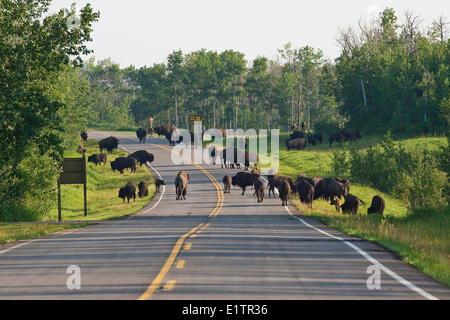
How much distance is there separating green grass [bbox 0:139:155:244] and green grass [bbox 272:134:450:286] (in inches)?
464

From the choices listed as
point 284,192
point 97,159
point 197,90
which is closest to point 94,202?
point 284,192

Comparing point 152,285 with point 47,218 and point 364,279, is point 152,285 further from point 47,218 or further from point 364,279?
point 47,218

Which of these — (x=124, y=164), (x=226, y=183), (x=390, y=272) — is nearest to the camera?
(x=390, y=272)

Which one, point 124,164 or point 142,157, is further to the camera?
point 142,157

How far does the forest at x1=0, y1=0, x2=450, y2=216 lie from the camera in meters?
25.4

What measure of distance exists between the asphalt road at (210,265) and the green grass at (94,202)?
15.3ft

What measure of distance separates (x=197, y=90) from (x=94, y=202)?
94.4m

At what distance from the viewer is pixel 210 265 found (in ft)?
44.3

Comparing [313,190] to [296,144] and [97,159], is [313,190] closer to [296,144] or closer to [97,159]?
[97,159]

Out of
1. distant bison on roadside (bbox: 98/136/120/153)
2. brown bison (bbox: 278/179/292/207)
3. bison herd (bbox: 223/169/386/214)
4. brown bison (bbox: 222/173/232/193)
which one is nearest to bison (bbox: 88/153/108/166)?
distant bison on roadside (bbox: 98/136/120/153)

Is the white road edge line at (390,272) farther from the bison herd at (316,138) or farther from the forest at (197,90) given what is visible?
the bison herd at (316,138)

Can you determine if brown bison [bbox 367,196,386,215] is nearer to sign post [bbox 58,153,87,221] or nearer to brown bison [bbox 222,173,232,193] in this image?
brown bison [bbox 222,173,232,193]

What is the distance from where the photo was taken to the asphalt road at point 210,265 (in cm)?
1052

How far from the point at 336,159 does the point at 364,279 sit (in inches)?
1643
